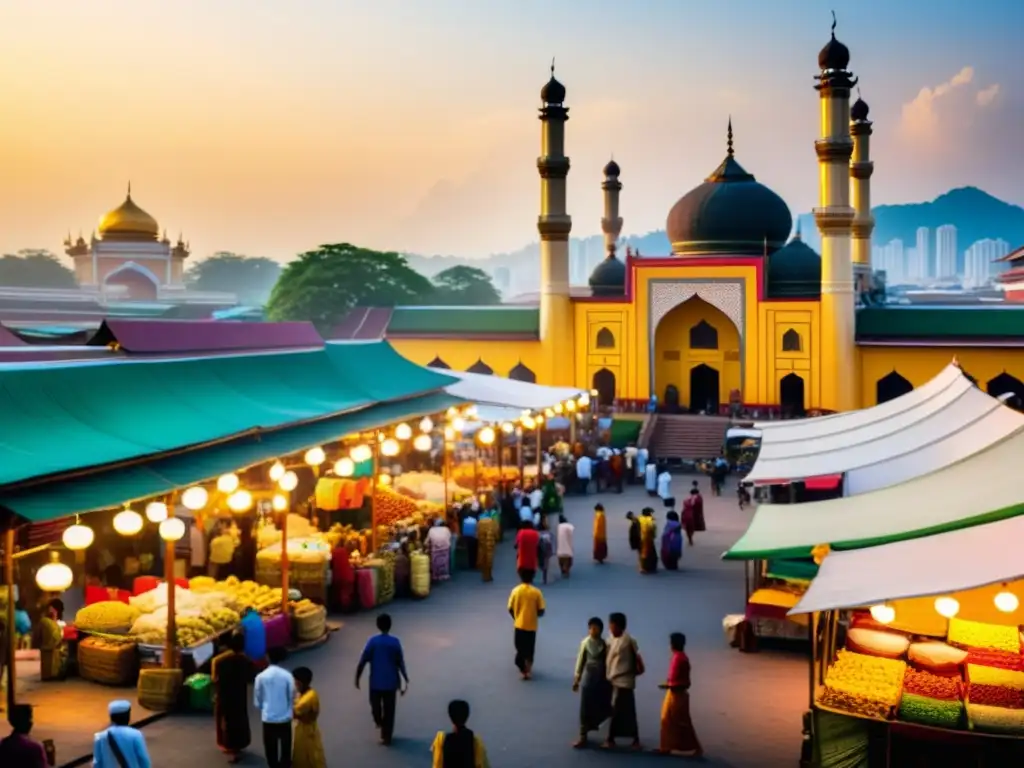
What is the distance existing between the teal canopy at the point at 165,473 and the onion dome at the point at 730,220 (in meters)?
21.4

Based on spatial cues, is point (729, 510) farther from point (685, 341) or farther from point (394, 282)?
point (394, 282)

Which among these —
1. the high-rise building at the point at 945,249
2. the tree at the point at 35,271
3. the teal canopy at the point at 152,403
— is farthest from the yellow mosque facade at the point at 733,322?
the high-rise building at the point at 945,249

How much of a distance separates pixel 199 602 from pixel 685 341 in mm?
24844

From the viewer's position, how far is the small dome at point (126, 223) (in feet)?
195

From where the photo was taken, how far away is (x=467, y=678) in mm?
10664

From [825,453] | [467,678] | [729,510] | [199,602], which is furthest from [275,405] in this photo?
[729,510]

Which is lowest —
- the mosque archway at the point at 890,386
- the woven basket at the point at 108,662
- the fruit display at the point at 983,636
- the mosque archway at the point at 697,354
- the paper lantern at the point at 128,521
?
the woven basket at the point at 108,662

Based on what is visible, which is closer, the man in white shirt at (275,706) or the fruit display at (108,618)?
the man in white shirt at (275,706)

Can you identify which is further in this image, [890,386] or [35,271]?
[35,271]

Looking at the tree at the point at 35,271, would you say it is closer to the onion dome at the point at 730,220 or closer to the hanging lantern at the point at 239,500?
the onion dome at the point at 730,220

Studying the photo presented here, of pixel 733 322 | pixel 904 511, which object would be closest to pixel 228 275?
pixel 733 322

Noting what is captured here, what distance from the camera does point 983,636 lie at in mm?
8906

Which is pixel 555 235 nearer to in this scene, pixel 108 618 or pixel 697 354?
pixel 697 354

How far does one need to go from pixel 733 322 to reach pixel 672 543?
17985 millimetres
